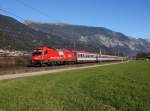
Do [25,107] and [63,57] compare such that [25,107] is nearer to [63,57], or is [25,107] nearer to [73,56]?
[63,57]

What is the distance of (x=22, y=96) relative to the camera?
14.8 m

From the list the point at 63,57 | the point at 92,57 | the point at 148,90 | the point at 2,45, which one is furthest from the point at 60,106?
the point at 2,45

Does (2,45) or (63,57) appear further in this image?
(2,45)

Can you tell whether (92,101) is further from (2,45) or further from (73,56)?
(2,45)

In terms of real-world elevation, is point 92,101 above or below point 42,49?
below

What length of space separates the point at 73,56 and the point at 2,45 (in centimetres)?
4210

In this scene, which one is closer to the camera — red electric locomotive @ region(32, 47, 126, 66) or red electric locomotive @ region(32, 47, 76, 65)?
red electric locomotive @ region(32, 47, 76, 65)

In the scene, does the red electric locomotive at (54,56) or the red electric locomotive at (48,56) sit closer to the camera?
the red electric locomotive at (48,56)

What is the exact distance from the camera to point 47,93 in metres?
16.0

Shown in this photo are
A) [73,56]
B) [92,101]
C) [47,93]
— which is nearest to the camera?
[92,101]

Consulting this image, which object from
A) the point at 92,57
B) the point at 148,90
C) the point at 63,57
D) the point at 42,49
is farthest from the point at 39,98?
the point at 92,57

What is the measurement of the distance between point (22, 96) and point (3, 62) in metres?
36.6

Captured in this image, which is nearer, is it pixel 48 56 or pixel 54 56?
pixel 48 56

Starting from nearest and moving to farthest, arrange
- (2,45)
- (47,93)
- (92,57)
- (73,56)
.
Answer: (47,93) → (73,56) → (92,57) → (2,45)
